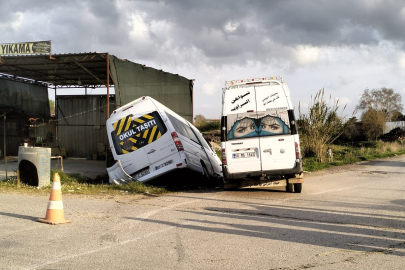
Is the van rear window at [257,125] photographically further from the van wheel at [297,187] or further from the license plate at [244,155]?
the van wheel at [297,187]

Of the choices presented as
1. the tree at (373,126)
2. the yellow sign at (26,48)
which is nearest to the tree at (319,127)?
the yellow sign at (26,48)

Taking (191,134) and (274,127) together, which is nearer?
(274,127)

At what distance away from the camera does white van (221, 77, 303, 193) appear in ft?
32.8

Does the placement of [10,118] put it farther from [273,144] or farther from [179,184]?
[273,144]

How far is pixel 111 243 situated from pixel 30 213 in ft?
9.10

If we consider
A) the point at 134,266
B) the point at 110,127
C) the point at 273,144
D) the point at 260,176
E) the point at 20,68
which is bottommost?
the point at 134,266

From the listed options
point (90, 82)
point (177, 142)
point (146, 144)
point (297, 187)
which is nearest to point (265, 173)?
point (297, 187)

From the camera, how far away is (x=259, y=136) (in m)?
10.2

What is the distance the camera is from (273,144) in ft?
32.9

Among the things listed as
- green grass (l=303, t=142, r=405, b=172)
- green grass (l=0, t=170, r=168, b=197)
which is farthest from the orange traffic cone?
green grass (l=303, t=142, r=405, b=172)

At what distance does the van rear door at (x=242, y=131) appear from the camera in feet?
33.0

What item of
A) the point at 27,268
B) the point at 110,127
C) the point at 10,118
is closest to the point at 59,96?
the point at 10,118

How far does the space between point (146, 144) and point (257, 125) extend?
10.7ft

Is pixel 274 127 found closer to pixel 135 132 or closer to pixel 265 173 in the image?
pixel 265 173
